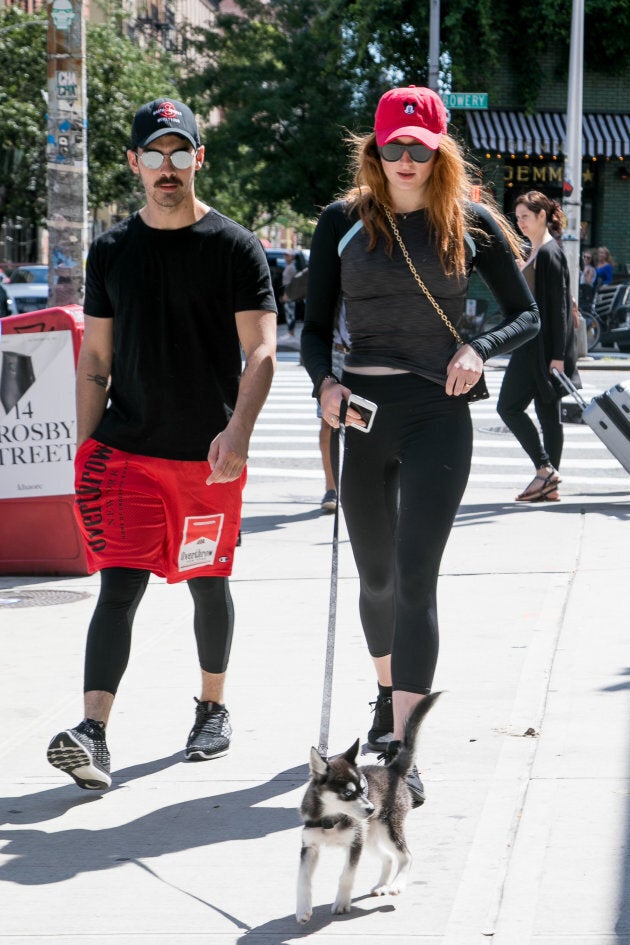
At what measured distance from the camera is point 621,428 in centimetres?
902

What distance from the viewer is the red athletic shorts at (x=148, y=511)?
4.34 metres

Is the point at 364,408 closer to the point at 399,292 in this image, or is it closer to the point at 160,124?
the point at 399,292

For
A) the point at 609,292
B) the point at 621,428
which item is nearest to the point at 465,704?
the point at 621,428

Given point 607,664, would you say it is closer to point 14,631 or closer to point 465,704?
point 465,704

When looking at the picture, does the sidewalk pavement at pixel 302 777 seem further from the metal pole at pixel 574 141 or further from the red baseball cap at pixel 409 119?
the metal pole at pixel 574 141

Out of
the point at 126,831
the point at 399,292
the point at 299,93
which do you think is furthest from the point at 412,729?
the point at 299,93

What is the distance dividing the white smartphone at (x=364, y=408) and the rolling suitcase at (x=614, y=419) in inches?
200

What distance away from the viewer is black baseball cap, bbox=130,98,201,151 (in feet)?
13.9

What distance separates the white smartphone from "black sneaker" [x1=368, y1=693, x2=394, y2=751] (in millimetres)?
961

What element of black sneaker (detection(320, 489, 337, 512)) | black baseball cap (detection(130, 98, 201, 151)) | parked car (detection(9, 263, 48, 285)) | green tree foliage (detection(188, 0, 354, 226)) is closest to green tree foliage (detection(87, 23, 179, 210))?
green tree foliage (detection(188, 0, 354, 226))

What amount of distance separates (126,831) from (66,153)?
6555mm

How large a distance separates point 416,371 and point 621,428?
5132mm

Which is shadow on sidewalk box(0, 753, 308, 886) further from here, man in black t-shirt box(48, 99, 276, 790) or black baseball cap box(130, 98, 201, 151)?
black baseball cap box(130, 98, 201, 151)

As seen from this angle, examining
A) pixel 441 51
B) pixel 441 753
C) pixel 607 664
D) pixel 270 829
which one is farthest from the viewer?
pixel 441 51
